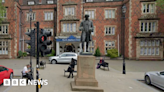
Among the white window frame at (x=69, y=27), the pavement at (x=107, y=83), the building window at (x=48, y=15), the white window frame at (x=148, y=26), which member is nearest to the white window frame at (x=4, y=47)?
the building window at (x=48, y=15)

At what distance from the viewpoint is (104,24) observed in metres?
21.9

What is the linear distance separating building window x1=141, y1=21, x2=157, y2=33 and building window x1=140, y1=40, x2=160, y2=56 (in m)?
2.04

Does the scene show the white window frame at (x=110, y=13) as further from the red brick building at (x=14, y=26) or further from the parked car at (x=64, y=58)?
the parked car at (x=64, y=58)

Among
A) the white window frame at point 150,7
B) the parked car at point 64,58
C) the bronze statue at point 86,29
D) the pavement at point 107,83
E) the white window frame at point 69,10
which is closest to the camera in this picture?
the pavement at point 107,83

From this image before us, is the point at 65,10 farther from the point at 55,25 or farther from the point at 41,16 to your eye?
the point at 41,16

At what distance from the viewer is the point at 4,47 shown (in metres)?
20.6

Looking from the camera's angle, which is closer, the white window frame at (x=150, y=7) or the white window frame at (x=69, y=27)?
the white window frame at (x=150, y=7)

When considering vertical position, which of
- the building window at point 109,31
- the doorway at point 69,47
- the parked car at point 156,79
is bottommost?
the parked car at point 156,79

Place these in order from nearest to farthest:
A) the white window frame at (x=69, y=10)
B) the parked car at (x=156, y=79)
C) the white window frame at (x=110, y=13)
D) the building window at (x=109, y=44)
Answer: the parked car at (x=156, y=79) → the white window frame at (x=69, y=10) → the white window frame at (x=110, y=13) → the building window at (x=109, y=44)

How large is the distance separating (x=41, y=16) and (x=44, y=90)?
829 inches

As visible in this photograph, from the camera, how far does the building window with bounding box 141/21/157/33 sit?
1884cm

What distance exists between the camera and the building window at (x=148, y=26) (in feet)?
61.8

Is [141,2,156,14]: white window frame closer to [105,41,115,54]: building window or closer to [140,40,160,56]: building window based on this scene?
[140,40,160,56]: building window

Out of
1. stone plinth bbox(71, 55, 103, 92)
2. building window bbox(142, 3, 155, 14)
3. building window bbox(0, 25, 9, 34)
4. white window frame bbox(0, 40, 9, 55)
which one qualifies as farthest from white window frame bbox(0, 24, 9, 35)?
building window bbox(142, 3, 155, 14)
